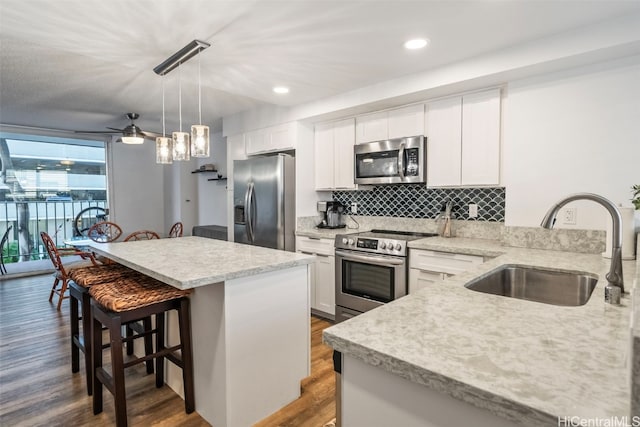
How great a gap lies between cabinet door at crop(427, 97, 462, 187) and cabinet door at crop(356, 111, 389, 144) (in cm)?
45

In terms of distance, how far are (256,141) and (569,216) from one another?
3343mm

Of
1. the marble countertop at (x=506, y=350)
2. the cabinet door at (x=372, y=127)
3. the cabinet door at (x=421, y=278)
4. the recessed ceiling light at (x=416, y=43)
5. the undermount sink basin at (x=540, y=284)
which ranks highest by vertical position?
the recessed ceiling light at (x=416, y=43)

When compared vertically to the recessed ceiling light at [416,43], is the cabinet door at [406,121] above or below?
below

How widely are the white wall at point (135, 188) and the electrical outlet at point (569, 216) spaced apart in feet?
21.3

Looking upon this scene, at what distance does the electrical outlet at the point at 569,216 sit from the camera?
7.47 feet

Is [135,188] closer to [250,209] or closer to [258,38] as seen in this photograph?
[250,209]

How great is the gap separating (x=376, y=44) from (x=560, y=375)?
2208 mm

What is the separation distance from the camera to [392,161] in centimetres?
316

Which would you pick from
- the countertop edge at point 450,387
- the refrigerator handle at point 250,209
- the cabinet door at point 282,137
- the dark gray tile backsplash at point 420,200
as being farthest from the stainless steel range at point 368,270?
the countertop edge at point 450,387

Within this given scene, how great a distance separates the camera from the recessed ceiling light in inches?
87.8

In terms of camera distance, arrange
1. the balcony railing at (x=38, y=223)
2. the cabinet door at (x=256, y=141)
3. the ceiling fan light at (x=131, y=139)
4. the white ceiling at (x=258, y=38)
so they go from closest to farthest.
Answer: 1. the white ceiling at (x=258, y=38)
2. the ceiling fan light at (x=131, y=139)
3. the cabinet door at (x=256, y=141)
4. the balcony railing at (x=38, y=223)
